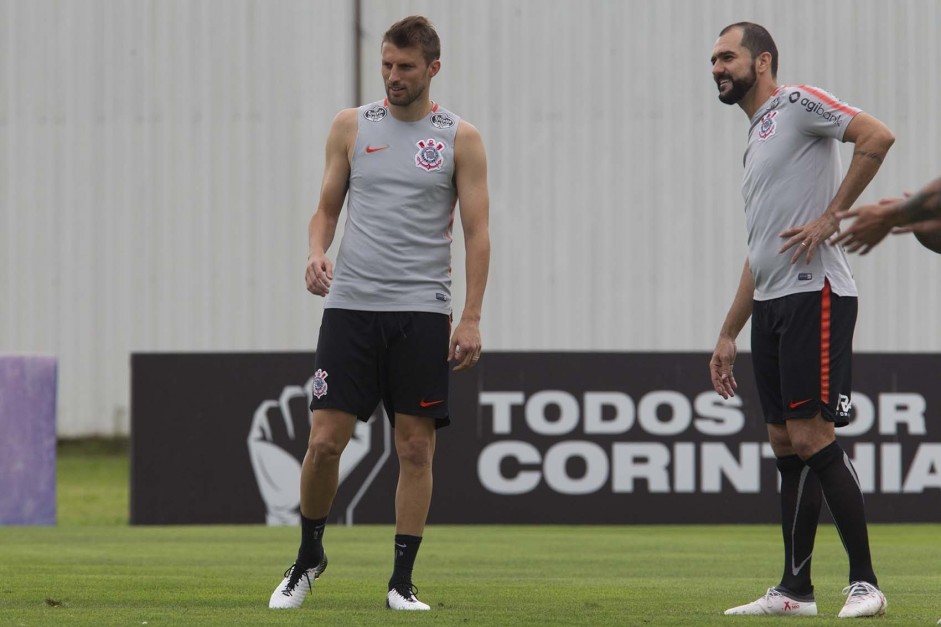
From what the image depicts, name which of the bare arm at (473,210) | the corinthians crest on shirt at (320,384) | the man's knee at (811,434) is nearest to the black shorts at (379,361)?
the corinthians crest on shirt at (320,384)

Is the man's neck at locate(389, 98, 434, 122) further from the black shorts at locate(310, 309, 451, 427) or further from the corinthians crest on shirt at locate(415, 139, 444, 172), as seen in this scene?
the black shorts at locate(310, 309, 451, 427)

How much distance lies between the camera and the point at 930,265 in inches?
749

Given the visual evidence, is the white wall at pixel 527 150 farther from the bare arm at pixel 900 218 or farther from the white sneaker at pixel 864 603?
the bare arm at pixel 900 218

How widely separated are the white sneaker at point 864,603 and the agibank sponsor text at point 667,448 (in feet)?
24.4

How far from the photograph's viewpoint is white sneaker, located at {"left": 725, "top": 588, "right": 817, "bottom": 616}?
5.16 m

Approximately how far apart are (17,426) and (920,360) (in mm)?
7483

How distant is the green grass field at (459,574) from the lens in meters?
4.96

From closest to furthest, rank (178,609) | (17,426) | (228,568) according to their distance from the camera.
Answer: (178,609) < (228,568) < (17,426)

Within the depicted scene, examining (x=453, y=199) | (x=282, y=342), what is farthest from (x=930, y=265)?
(x=453, y=199)

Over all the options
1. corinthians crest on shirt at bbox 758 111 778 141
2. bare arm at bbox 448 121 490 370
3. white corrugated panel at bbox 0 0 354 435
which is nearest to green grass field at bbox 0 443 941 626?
bare arm at bbox 448 121 490 370

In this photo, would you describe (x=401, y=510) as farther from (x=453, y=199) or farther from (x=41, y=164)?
(x=41, y=164)

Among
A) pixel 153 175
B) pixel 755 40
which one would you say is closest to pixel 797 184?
pixel 755 40

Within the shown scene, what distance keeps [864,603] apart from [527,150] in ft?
48.1

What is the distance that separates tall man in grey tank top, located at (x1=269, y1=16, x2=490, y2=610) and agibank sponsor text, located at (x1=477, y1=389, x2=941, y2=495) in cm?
711
